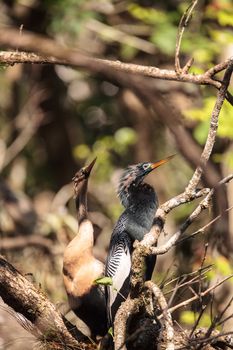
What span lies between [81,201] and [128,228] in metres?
0.72

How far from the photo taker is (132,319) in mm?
4297

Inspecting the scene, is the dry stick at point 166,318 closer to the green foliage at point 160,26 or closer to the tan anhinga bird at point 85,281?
the tan anhinga bird at point 85,281

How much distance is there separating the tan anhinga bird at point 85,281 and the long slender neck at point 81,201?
0.81 ft

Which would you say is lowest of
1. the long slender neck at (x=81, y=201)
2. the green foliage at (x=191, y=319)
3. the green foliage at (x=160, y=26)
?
the green foliage at (x=191, y=319)

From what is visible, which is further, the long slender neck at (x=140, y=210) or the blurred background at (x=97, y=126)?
the blurred background at (x=97, y=126)

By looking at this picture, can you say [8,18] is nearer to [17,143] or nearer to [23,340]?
[17,143]

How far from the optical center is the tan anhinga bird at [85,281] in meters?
5.03

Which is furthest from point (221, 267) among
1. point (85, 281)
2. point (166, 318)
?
point (166, 318)

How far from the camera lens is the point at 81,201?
5.77m

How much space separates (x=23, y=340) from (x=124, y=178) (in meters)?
1.65

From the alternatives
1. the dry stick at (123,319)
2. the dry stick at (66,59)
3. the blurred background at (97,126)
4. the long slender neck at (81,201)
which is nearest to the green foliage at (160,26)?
the blurred background at (97,126)

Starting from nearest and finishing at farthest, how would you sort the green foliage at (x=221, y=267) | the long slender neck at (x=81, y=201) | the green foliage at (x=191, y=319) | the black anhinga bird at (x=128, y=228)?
the black anhinga bird at (x=128, y=228) → the long slender neck at (x=81, y=201) → the green foliage at (x=191, y=319) → the green foliage at (x=221, y=267)

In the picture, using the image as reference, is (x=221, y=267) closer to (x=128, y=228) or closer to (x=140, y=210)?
(x=140, y=210)

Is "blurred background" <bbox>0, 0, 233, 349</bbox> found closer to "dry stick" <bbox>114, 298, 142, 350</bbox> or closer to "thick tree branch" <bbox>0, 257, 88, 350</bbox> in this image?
"thick tree branch" <bbox>0, 257, 88, 350</bbox>
